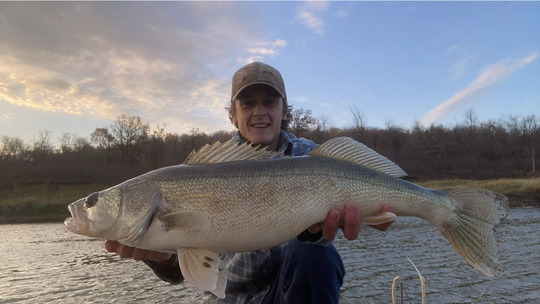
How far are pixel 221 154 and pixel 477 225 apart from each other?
7.83ft

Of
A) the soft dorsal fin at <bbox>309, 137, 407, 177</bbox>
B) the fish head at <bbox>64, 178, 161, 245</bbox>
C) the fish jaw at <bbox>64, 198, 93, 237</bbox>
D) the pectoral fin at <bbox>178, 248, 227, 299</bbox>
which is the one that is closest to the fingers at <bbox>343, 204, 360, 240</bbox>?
the soft dorsal fin at <bbox>309, 137, 407, 177</bbox>

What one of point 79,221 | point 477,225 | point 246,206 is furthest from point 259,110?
point 477,225

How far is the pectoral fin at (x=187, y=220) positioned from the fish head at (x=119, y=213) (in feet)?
0.59

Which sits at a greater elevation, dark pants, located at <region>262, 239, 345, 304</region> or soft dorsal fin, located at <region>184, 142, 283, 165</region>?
soft dorsal fin, located at <region>184, 142, 283, 165</region>

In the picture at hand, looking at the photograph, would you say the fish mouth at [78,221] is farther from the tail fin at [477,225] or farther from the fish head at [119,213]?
the tail fin at [477,225]

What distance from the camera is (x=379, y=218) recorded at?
9.87ft

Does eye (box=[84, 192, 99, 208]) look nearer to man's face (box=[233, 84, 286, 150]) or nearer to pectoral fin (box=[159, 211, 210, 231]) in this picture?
pectoral fin (box=[159, 211, 210, 231])

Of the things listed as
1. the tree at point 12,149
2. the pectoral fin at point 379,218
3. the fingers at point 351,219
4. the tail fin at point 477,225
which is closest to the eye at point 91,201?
the fingers at point 351,219

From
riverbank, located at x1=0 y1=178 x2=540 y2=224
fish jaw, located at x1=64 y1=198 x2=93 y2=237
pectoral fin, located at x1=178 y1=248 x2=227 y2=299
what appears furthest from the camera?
riverbank, located at x1=0 y1=178 x2=540 y2=224

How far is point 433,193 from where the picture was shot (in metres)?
3.20

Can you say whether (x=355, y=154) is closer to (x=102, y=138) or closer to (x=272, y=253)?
(x=272, y=253)

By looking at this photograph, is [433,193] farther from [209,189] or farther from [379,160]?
[209,189]

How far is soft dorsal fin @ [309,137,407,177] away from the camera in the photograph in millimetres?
3266

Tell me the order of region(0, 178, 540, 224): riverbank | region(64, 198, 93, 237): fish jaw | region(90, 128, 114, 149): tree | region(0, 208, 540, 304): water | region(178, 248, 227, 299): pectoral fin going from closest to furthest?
region(178, 248, 227, 299): pectoral fin < region(64, 198, 93, 237): fish jaw < region(0, 208, 540, 304): water < region(0, 178, 540, 224): riverbank < region(90, 128, 114, 149): tree
